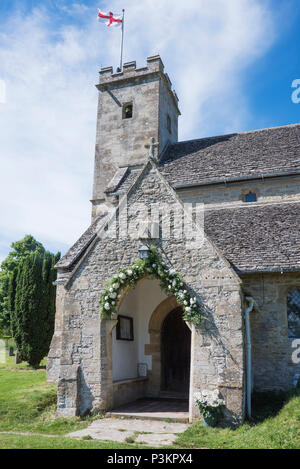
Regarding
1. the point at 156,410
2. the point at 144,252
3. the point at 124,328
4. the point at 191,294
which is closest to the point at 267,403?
the point at 156,410

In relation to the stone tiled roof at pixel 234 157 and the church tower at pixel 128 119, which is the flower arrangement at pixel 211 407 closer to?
the stone tiled roof at pixel 234 157

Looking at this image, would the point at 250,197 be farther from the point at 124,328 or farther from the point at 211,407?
the point at 211,407

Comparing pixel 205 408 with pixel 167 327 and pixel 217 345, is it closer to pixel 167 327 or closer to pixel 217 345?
pixel 217 345

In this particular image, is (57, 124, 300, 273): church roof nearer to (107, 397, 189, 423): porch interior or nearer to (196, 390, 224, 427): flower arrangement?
(196, 390, 224, 427): flower arrangement

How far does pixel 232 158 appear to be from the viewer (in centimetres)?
1563

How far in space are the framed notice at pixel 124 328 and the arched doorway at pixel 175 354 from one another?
109cm

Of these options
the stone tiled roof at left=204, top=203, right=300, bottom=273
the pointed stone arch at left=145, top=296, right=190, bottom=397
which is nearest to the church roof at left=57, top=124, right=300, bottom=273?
the stone tiled roof at left=204, top=203, right=300, bottom=273

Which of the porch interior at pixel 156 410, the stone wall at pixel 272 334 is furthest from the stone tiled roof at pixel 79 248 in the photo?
the stone wall at pixel 272 334

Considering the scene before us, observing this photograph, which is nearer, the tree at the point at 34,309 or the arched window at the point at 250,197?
the arched window at the point at 250,197

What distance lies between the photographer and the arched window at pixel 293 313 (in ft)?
33.7

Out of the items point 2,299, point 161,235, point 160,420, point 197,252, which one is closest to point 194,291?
point 197,252

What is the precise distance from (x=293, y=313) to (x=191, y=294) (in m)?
3.44

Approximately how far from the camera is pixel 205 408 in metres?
7.72
